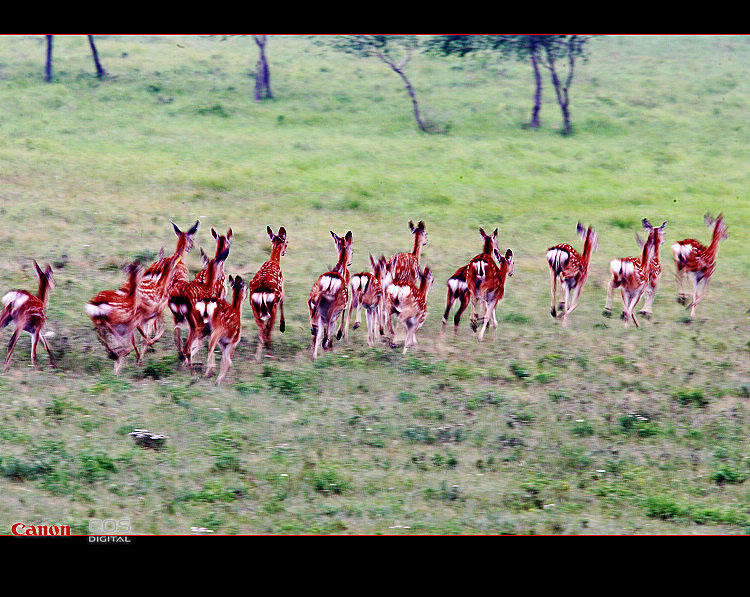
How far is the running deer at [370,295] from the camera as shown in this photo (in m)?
13.1

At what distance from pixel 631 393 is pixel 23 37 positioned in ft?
97.3

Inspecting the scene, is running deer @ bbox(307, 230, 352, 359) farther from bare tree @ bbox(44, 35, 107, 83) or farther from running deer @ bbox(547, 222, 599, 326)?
bare tree @ bbox(44, 35, 107, 83)

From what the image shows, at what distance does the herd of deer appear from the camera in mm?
11352

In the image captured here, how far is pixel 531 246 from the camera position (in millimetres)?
19188

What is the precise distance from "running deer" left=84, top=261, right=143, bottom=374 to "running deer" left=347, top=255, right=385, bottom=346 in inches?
126

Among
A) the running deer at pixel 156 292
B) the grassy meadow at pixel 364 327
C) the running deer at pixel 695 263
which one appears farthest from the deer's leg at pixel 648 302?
the running deer at pixel 156 292

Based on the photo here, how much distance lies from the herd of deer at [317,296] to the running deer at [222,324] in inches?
0.5

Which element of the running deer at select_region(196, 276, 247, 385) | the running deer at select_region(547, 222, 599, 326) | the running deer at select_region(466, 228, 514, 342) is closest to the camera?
the running deer at select_region(196, 276, 247, 385)

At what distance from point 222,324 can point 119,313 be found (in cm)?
129

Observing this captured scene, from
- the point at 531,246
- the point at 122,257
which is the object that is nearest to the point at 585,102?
the point at 531,246

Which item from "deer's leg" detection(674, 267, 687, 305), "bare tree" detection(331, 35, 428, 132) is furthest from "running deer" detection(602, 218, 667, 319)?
"bare tree" detection(331, 35, 428, 132)

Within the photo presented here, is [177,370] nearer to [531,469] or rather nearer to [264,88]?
[531,469]

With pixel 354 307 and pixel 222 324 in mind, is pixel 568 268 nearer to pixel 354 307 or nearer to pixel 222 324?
pixel 354 307

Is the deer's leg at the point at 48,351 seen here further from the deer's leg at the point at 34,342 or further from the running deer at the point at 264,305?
the running deer at the point at 264,305
